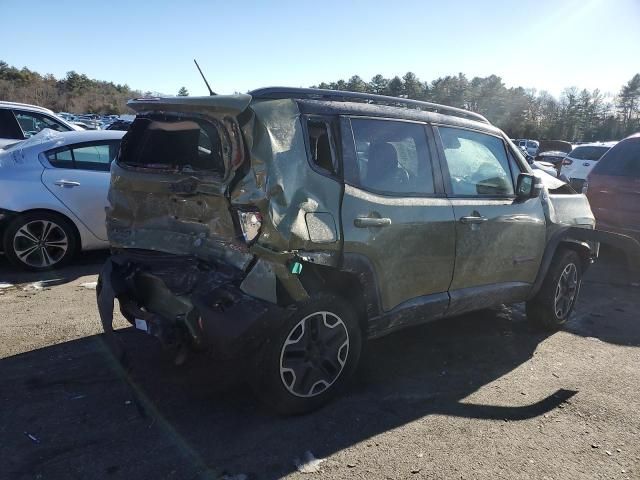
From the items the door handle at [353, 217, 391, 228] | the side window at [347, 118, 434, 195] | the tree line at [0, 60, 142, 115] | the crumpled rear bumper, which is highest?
the tree line at [0, 60, 142, 115]

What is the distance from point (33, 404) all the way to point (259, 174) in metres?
2.04

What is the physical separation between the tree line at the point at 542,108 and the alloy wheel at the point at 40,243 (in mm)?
51929

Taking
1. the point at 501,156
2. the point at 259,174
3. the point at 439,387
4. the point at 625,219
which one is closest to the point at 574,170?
the point at 625,219

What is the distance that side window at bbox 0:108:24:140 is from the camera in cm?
863

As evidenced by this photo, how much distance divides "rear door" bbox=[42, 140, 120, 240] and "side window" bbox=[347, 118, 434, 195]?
3.91 m

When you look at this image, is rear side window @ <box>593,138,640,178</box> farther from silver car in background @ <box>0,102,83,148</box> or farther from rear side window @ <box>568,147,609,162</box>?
silver car in background @ <box>0,102,83,148</box>

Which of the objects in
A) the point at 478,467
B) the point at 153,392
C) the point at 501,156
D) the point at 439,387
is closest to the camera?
the point at 478,467

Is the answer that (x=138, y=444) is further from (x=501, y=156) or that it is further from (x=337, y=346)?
(x=501, y=156)

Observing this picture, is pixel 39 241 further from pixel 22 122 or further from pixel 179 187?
A: pixel 179 187

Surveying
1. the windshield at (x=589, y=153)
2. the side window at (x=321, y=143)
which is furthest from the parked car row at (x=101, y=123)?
the side window at (x=321, y=143)

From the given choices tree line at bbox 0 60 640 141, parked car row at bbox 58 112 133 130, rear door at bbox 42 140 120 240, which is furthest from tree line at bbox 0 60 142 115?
rear door at bbox 42 140 120 240

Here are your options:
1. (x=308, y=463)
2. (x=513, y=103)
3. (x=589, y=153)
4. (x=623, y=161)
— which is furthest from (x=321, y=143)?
→ (x=513, y=103)

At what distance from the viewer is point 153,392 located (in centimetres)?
355

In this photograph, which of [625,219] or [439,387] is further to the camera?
[625,219]
